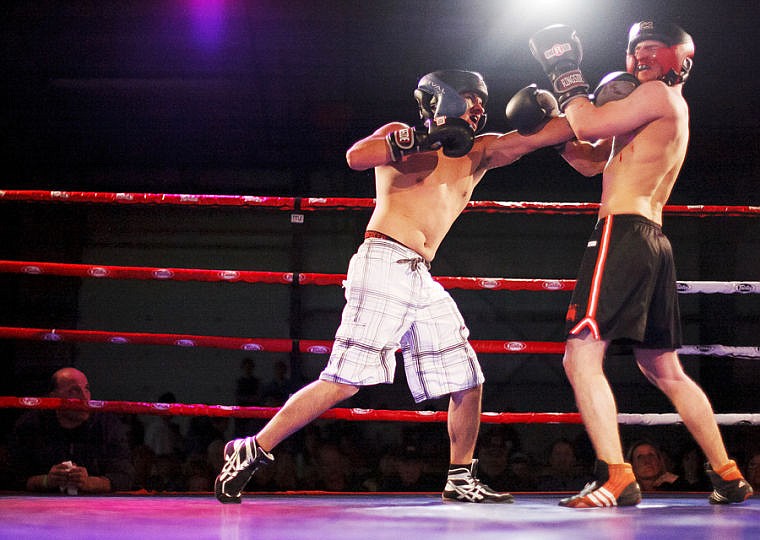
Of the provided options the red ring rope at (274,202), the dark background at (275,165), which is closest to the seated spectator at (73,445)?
the red ring rope at (274,202)

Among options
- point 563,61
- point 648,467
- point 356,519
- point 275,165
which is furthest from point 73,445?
point 275,165

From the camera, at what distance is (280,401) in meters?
6.86

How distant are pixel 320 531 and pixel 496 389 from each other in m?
8.06

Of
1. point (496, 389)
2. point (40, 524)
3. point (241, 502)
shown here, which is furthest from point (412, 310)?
point (496, 389)

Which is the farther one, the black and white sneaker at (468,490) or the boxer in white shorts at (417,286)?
the black and white sneaker at (468,490)

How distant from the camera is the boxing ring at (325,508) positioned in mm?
1850

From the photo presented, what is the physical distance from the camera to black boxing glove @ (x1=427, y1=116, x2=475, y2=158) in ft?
8.36

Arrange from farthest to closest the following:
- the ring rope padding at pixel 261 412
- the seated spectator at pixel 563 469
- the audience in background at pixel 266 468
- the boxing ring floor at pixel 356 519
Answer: the seated spectator at pixel 563 469 → the audience in background at pixel 266 468 → the ring rope padding at pixel 261 412 → the boxing ring floor at pixel 356 519

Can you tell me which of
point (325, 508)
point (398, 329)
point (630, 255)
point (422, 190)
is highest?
point (422, 190)

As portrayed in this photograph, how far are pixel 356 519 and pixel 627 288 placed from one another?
3.50 ft

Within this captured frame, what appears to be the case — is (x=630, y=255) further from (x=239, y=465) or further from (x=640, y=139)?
(x=239, y=465)

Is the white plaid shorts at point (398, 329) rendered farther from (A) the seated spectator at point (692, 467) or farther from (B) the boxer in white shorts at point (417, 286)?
(A) the seated spectator at point (692, 467)

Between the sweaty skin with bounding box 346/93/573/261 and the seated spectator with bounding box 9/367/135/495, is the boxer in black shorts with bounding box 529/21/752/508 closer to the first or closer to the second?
the sweaty skin with bounding box 346/93/573/261

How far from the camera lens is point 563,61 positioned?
2611 mm
